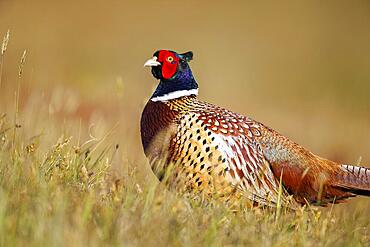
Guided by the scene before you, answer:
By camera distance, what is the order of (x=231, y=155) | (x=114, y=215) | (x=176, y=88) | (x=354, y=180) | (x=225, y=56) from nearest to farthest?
(x=114, y=215), (x=231, y=155), (x=354, y=180), (x=176, y=88), (x=225, y=56)

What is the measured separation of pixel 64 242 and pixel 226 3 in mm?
24890

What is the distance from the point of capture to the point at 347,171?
571cm

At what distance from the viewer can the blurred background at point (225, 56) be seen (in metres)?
13.4

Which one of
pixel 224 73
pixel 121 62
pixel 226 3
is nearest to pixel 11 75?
pixel 121 62

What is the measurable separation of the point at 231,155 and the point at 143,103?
0.78 meters

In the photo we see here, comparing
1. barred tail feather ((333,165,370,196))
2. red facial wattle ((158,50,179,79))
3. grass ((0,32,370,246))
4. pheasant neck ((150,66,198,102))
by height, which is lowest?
barred tail feather ((333,165,370,196))

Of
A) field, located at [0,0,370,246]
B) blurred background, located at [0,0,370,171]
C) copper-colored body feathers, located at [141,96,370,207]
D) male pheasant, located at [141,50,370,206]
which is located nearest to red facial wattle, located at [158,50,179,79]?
male pheasant, located at [141,50,370,206]

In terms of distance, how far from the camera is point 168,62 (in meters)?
5.98

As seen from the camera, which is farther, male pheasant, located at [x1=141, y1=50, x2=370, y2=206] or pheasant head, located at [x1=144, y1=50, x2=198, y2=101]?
pheasant head, located at [x1=144, y1=50, x2=198, y2=101]

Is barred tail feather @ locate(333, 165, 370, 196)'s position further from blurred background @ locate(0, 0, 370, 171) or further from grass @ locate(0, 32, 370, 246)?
blurred background @ locate(0, 0, 370, 171)

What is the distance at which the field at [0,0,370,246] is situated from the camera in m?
3.36

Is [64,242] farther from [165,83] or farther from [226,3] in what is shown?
[226,3]

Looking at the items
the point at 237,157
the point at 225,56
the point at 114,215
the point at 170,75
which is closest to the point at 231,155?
the point at 237,157

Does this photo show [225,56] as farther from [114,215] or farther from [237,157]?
[114,215]
